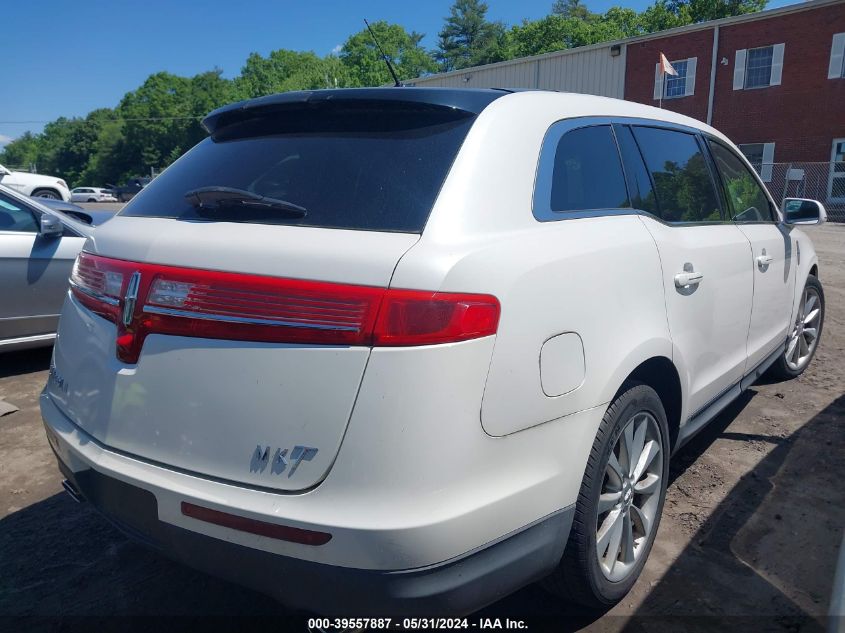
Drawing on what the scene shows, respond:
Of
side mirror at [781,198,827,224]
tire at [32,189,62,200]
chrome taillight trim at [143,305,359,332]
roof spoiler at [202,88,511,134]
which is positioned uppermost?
roof spoiler at [202,88,511,134]

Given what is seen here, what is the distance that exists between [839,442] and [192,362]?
12.0 ft

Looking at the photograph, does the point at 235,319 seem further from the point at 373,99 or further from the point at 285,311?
the point at 373,99

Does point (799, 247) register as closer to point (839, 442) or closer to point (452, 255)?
point (839, 442)

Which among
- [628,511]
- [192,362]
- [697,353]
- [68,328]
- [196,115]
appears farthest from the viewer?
[196,115]

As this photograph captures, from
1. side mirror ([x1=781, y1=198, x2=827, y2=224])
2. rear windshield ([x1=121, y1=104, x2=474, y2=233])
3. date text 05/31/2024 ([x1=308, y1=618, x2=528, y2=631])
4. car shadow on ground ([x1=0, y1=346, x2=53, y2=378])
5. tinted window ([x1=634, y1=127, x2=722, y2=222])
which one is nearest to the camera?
rear windshield ([x1=121, y1=104, x2=474, y2=233])

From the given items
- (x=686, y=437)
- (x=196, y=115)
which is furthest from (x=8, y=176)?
(x=196, y=115)

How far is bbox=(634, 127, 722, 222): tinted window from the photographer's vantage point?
287cm

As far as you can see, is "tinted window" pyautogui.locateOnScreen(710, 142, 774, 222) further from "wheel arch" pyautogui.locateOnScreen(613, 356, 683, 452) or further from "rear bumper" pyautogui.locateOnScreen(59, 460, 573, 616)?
"rear bumper" pyautogui.locateOnScreen(59, 460, 573, 616)

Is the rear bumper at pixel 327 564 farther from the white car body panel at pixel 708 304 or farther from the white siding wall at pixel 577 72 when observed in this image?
the white siding wall at pixel 577 72

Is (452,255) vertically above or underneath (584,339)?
above

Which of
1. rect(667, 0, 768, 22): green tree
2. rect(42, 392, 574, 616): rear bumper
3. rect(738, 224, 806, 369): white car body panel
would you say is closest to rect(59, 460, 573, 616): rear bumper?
rect(42, 392, 574, 616): rear bumper

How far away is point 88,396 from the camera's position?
2012 millimetres

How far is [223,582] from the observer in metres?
2.57

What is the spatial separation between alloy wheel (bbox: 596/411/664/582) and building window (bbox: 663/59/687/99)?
26.6 m
